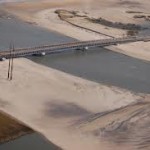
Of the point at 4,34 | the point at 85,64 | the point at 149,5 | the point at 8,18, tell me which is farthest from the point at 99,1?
the point at 85,64

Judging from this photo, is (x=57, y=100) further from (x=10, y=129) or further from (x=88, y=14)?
(x=88, y=14)

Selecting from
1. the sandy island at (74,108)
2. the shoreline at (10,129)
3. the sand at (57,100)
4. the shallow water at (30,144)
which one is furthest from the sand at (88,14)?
the shallow water at (30,144)

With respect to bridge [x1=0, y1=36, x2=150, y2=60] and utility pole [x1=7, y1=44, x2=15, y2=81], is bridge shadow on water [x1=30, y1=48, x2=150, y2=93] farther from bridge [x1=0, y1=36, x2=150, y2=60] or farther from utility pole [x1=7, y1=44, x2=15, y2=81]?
utility pole [x1=7, y1=44, x2=15, y2=81]

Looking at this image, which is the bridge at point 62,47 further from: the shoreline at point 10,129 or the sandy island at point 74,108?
the shoreline at point 10,129

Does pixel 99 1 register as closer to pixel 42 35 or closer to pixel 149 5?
pixel 149 5

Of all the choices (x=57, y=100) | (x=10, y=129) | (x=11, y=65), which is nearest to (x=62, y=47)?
(x=11, y=65)
